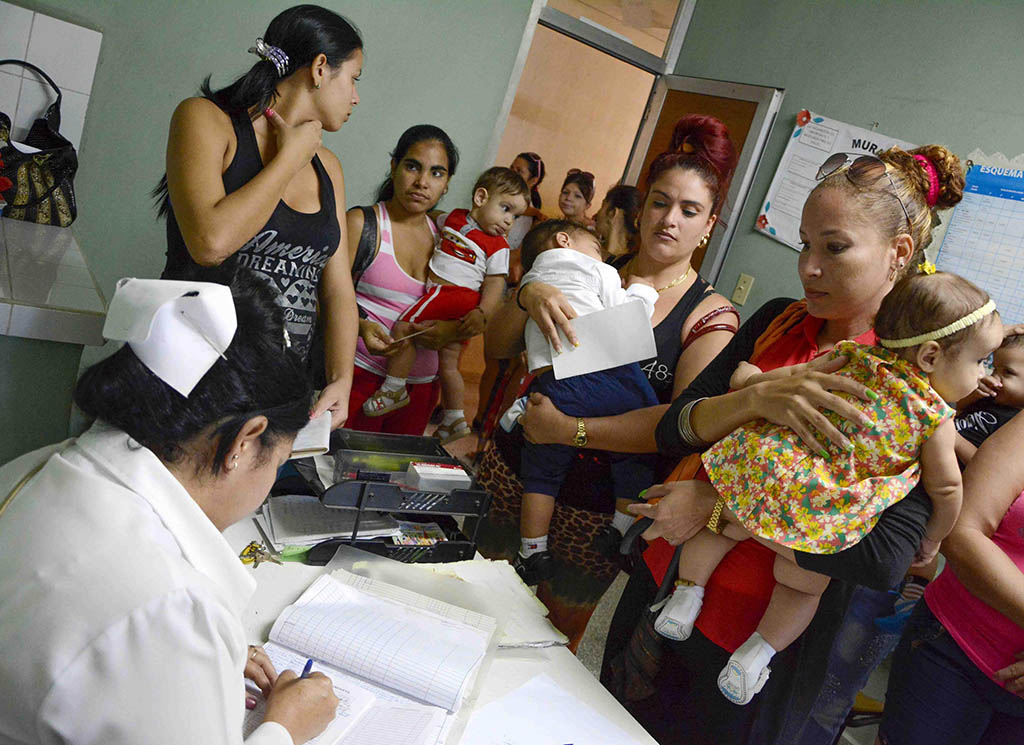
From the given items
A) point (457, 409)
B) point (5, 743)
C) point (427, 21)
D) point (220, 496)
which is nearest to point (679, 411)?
point (220, 496)

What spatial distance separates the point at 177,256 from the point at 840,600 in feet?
4.87

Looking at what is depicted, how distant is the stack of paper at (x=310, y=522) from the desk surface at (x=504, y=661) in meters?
0.06

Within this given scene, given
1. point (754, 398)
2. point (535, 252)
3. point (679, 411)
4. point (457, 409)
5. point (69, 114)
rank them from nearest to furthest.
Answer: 1. point (754, 398)
2. point (679, 411)
3. point (535, 252)
4. point (69, 114)
5. point (457, 409)

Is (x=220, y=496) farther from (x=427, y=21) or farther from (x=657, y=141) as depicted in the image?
(x=657, y=141)

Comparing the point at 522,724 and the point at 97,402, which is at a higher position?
the point at 97,402

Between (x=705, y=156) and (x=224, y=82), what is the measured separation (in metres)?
2.13

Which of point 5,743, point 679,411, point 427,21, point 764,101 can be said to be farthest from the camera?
point 764,101

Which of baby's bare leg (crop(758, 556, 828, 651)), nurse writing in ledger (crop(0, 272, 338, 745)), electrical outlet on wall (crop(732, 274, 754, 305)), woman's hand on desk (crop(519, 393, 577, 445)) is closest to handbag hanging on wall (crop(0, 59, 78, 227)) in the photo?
woman's hand on desk (crop(519, 393, 577, 445))

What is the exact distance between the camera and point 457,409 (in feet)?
9.71

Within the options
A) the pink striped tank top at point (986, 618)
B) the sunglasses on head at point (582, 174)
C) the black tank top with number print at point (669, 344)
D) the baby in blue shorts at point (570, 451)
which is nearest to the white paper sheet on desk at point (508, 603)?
the baby in blue shorts at point (570, 451)

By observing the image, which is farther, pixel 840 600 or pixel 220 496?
pixel 840 600

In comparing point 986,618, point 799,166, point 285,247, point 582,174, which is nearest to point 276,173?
point 285,247

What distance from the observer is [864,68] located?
127 inches

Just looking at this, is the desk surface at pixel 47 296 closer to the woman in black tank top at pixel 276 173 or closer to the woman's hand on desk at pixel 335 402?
the woman in black tank top at pixel 276 173
